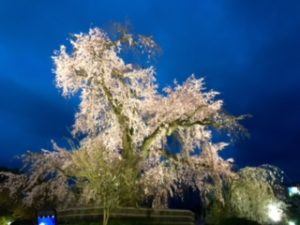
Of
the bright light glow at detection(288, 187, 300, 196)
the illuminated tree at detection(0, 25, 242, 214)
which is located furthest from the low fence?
the bright light glow at detection(288, 187, 300, 196)

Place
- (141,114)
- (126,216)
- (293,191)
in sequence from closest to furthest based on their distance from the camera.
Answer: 1. (126,216)
2. (141,114)
3. (293,191)

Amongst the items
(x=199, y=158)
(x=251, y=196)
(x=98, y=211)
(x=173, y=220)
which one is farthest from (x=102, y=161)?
(x=251, y=196)

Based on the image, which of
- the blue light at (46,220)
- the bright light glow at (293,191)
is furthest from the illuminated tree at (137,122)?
the bright light glow at (293,191)

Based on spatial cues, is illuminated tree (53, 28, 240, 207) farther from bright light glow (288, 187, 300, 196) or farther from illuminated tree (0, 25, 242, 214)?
bright light glow (288, 187, 300, 196)

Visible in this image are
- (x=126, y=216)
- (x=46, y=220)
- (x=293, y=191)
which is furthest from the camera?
(x=293, y=191)

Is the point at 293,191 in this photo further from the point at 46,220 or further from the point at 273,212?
the point at 46,220

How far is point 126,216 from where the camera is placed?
20.9 metres

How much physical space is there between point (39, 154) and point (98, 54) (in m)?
5.90

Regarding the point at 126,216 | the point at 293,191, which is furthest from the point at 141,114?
the point at 293,191

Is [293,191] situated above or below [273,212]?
above

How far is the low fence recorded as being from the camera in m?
20.3

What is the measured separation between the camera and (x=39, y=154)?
26656mm

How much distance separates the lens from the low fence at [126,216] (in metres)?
20.3

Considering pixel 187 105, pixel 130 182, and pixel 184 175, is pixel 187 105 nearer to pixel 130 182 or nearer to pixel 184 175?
pixel 184 175
